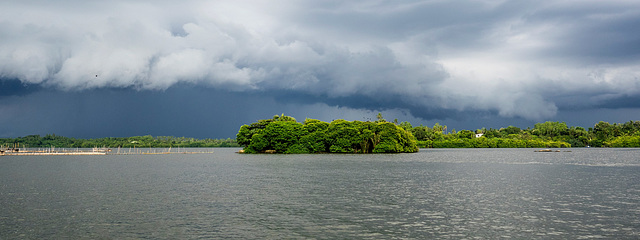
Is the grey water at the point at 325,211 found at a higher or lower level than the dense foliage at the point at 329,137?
lower

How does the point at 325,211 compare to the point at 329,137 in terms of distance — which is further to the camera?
the point at 329,137

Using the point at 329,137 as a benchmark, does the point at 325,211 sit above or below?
below

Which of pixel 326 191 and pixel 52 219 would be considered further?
pixel 326 191

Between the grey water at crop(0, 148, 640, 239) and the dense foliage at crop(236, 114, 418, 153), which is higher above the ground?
the dense foliage at crop(236, 114, 418, 153)

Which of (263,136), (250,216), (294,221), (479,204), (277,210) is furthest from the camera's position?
(263,136)

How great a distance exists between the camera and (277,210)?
125ft

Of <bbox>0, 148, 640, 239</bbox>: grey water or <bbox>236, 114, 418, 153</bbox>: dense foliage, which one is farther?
<bbox>236, 114, 418, 153</bbox>: dense foliage

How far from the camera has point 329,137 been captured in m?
188

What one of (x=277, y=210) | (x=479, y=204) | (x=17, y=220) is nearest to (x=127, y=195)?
(x=17, y=220)

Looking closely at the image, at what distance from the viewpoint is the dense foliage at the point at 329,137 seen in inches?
7269

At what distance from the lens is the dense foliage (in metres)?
185

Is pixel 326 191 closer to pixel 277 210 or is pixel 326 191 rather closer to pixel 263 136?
pixel 277 210

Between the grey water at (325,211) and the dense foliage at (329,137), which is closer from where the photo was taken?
the grey water at (325,211)

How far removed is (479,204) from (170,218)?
27.1 meters
